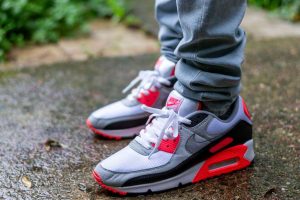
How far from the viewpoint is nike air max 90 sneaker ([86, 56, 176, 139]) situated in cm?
148

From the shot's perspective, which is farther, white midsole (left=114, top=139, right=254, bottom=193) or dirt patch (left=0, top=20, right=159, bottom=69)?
dirt patch (left=0, top=20, right=159, bottom=69)

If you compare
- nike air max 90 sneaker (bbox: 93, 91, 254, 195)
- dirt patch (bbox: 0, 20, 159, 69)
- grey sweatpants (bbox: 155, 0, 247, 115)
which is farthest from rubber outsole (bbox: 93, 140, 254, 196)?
dirt patch (bbox: 0, 20, 159, 69)

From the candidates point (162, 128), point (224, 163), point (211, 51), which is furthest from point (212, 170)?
point (211, 51)

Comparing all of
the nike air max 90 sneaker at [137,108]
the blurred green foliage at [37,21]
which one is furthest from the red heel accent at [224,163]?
the blurred green foliage at [37,21]

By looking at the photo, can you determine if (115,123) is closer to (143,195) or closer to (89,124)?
(89,124)

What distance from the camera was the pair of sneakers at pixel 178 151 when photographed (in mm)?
1182

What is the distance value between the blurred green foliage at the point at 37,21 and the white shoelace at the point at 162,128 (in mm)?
1372

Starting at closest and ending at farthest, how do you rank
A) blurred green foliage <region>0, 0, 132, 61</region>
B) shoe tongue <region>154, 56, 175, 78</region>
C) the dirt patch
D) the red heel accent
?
the red heel accent < shoe tongue <region>154, 56, 175, 78</region> < the dirt patch < blurred green foliage <region>0, 0, 132, 61</region>

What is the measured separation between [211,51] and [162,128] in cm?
22

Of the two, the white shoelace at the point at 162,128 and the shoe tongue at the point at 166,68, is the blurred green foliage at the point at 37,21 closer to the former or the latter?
the shoe tongue at the point at 166,68

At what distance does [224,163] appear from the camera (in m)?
1.29

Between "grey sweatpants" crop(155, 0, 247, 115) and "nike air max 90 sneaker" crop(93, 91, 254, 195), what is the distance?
1.6 inches

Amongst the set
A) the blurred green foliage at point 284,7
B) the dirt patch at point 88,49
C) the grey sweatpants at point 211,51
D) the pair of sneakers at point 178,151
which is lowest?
the blurred green foliage at point 284,7

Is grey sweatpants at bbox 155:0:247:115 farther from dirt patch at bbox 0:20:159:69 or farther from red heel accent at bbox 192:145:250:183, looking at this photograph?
dirt patch at bbox 0:20:159:69
